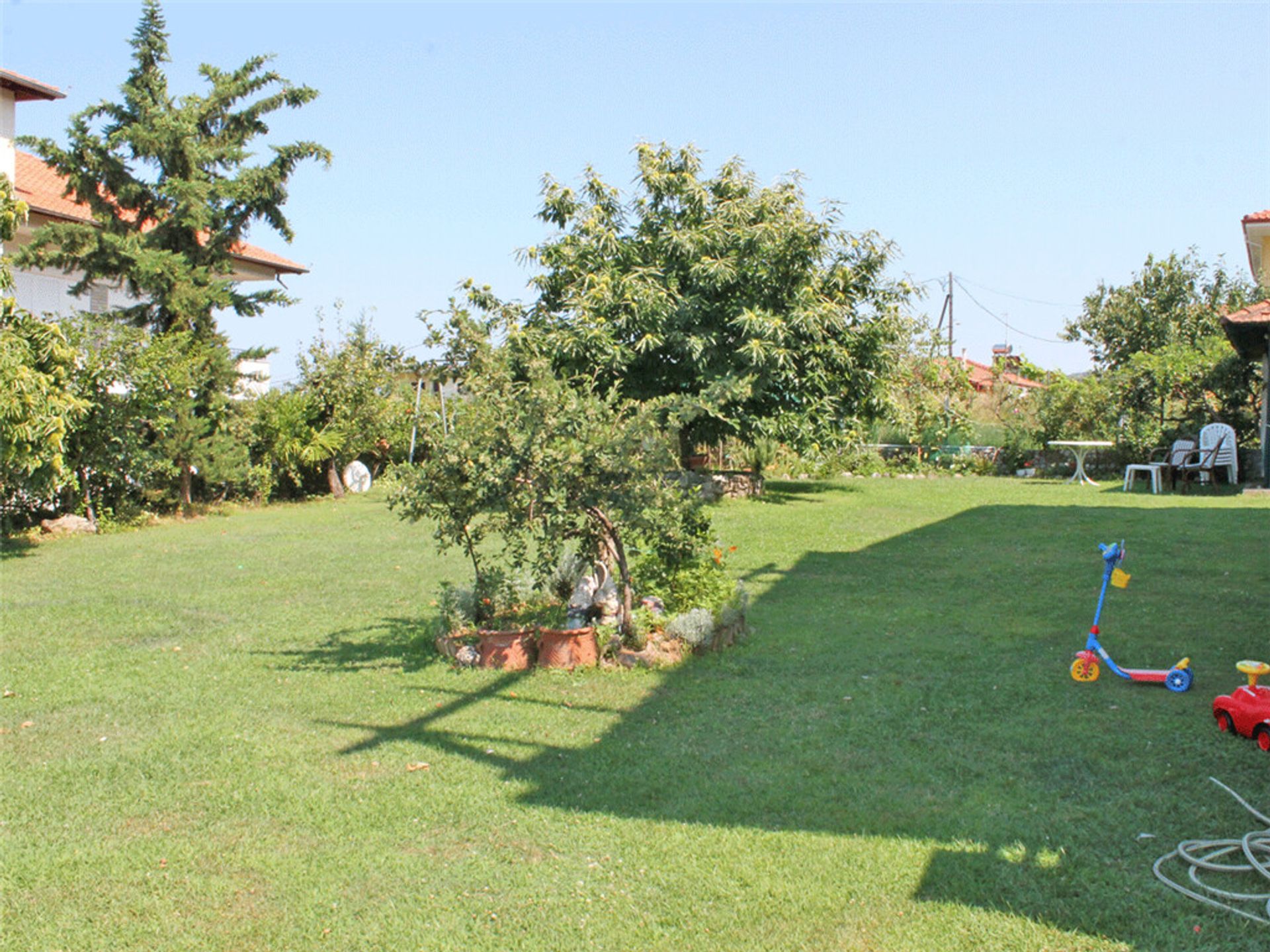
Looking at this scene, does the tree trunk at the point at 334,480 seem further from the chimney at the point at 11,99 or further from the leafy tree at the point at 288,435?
the chimney at the point at 11,99

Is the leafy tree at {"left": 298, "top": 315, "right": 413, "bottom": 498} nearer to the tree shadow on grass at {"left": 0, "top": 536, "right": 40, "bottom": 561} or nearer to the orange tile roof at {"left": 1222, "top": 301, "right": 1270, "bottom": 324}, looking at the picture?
the tree shadow on grass at {"left": 0, "top": 536, "right": 40, "bottom": 561}

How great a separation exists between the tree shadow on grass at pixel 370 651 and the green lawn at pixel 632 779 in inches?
1.6

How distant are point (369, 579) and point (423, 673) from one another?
4.23 m

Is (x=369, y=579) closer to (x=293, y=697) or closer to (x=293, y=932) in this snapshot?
(x=293, y=697)

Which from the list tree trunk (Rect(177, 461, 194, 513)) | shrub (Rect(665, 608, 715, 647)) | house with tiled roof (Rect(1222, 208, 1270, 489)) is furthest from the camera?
tree trunk (Rect(177, 461, 194, 513))

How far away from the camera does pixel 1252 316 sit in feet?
57.9

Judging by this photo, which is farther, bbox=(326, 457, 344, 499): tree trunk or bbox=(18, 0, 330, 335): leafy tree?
bbox=(326, 457, 344, 499): tree trunk

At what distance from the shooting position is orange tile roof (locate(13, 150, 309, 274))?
21281 millimetres

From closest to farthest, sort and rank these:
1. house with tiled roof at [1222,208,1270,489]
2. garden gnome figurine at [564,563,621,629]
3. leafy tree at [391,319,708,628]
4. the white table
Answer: leafy tree at [391,319,708,628] → garden gnome figurine at [564,563,621,629] → house with tiled roof at [1222,208,1270,489] → the white table

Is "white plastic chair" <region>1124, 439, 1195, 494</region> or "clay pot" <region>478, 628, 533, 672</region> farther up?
"white plastic chair" <region>1124, 439, 1195, 494</region>

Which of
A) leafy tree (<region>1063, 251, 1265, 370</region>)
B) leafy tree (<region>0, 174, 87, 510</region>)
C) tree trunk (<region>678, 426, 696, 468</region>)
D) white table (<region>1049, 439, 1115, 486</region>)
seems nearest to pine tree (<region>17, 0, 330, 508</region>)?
leafy tree (<region>0, 174, 87, 510</region>)

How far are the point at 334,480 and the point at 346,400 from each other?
1.78 meters

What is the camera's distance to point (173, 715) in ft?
21.4

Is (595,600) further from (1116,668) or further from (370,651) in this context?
(1116,668)
